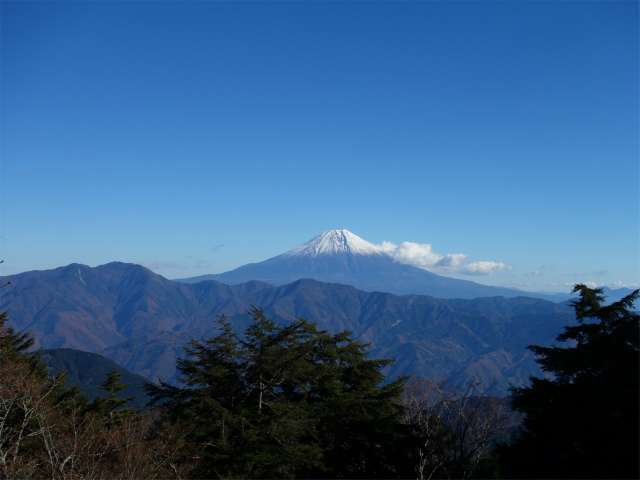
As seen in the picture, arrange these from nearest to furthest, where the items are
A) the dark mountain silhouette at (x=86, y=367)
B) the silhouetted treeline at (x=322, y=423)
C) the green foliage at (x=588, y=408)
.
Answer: the green foliage at (x=588, y=408)
the silhouetted treeline at (x=322, y=423)
the dark mountain silhouette at (x=86, y=367)

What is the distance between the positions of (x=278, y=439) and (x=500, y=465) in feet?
28.0

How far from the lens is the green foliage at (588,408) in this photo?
11969mm

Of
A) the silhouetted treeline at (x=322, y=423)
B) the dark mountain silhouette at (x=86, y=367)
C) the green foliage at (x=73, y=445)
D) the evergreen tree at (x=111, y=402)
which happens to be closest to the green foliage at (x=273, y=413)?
the silhouetted treeline at (x=322, y=423)

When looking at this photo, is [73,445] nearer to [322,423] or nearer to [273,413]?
[273,413]

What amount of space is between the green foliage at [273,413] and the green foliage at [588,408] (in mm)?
5830

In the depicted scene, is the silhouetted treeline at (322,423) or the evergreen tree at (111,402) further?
the evergreen tree at (111,402)

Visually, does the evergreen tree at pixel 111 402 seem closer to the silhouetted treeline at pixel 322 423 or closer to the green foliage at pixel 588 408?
the silhouetted treeline at pixel 322 423

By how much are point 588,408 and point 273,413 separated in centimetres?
1170

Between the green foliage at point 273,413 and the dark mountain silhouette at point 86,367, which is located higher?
the green foliage at point 273,413

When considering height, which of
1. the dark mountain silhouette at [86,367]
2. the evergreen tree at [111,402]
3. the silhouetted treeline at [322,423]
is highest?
the silhouetted treeline at [322,423]

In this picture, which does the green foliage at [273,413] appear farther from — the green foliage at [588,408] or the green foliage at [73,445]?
the green foliage at [588,408]

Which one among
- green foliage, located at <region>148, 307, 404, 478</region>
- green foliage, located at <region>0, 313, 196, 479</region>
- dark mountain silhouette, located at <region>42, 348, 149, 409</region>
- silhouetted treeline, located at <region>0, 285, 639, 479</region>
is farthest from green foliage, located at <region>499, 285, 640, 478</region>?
dark mountain silhouette, located at <region>42, 348, 149, 409</region>

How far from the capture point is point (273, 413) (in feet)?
60.3

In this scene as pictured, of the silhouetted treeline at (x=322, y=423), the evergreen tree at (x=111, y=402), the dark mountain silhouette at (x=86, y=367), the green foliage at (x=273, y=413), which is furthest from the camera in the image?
the dark mountain silhouette at (x=86, y=367)
